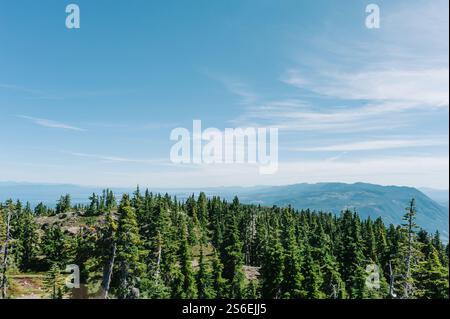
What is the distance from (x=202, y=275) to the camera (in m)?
48.1

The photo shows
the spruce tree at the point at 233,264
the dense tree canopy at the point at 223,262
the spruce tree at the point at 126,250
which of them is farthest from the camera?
the spruce tree at the point at 233,264

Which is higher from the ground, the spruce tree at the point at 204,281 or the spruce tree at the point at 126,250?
the spruce tree at the point at 126,250

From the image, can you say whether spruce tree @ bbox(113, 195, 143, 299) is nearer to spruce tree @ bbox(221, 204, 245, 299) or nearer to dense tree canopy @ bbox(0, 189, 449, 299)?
dense tree canopy @ bbox(0, 189, 449, 299)

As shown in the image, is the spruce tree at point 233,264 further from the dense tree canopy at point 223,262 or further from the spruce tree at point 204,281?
the spruce tree at point 204,281

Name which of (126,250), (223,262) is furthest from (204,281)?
(126,250)

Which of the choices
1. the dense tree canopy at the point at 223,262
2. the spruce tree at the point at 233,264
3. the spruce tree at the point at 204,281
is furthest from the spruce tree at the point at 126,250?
the spruce tree at the point at 233,264

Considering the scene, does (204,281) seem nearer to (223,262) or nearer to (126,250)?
(223,262)

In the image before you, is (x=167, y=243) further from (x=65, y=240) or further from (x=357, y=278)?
(x=65, y=240)

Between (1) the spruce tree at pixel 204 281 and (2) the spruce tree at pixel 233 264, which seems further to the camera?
(2) the spruce tree at pixel 233 264

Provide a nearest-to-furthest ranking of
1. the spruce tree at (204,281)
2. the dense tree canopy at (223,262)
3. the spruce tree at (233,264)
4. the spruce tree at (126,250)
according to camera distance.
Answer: the spruce tree at (126,250) < the dense tree canopy at (223,262) < the spruce tree at (204,281) < the spruce tree at (233,264)

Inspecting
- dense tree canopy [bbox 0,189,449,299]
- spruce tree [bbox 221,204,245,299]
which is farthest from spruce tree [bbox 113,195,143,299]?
spruce tree [bbox 221,204,245,299]

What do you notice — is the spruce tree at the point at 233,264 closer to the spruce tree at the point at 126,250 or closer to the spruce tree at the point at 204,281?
the spruce tree at the point at 204,281

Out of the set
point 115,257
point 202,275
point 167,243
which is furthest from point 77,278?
point 115,257
